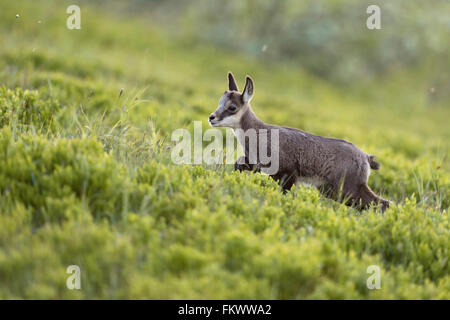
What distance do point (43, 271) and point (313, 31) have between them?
59.3 ft

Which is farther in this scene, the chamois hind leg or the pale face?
the pale face

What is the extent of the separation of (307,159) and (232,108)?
129cm

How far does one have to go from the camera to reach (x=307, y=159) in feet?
20.0

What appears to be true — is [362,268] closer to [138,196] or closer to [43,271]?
[138,196]

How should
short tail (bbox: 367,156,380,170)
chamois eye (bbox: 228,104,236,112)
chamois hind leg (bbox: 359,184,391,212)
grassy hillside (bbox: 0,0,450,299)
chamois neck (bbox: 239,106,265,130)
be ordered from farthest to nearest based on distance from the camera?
chamois neck (bbox: 239,106,265,130)
chamois eye (bbox: 228,104,236,112)
short tail (bbox: 367,156,380,170)
chamois hind leg (bbox: 359,184,391,212)
grassy hillside (bbox: 0,0,450,299)

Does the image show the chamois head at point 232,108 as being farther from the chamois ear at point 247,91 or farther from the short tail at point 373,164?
the short tail at point 373,164

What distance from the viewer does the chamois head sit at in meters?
6.19

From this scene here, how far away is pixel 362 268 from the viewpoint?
4.08m

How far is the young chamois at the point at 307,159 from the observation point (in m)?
5.87

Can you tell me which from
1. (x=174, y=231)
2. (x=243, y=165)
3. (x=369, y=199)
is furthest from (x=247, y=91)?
(x=174, y=231)

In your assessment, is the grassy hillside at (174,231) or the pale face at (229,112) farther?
the pale face at (229,112)

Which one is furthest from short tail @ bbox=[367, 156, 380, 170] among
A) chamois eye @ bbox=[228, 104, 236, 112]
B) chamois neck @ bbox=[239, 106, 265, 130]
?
chamois eye @ bbox=[228, 104, 236, 112]

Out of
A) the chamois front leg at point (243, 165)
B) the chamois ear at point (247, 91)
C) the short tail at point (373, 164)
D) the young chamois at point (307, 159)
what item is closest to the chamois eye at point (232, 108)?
the young chamois at point (307, 159)

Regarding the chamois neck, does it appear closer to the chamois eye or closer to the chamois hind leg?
the chamois eye
